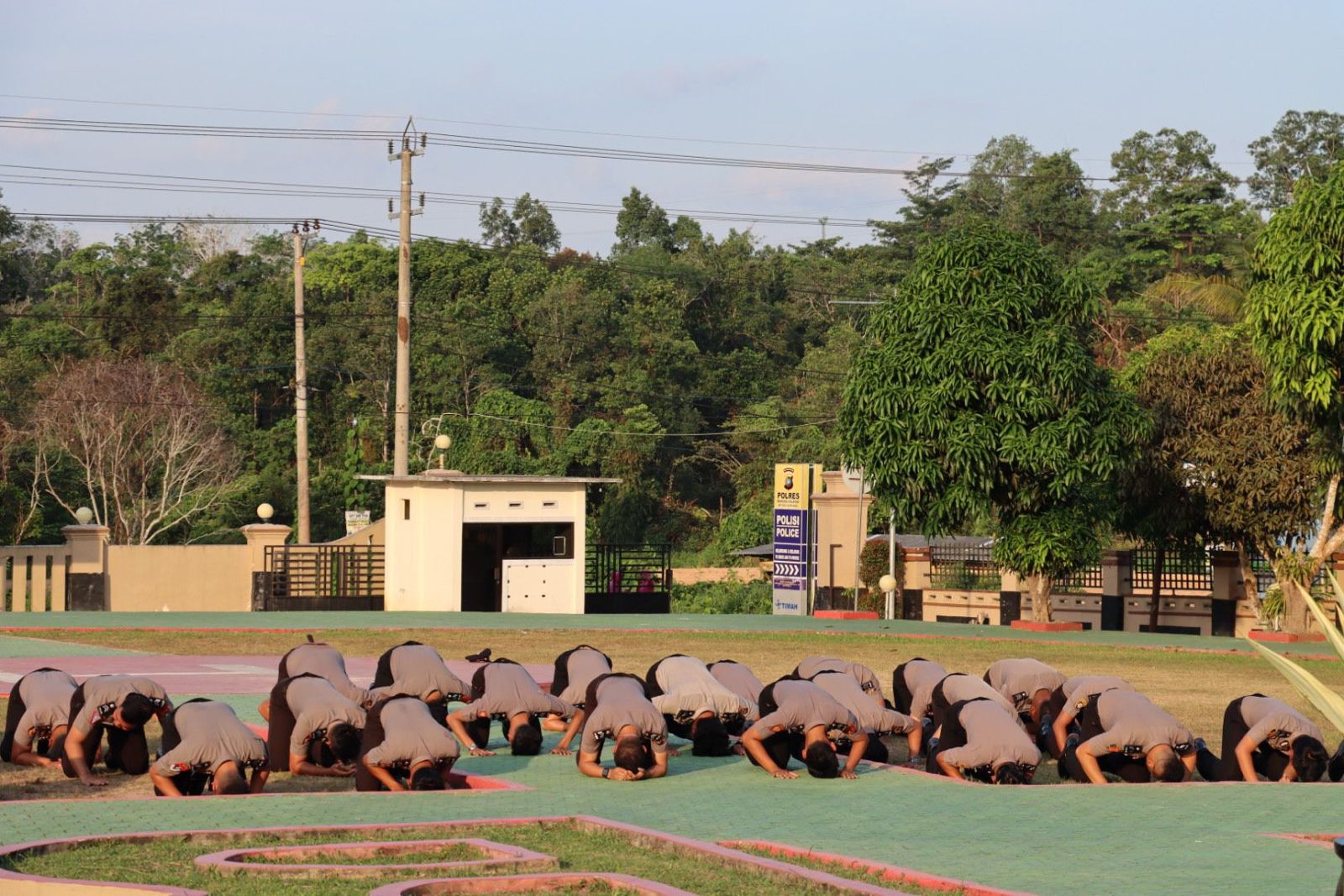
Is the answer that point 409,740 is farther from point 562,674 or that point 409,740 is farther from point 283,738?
point 562,674

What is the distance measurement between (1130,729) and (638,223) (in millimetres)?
72199

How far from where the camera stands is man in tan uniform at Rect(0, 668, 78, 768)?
14188 millimetres

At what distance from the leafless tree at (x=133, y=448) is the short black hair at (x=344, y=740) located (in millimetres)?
37460

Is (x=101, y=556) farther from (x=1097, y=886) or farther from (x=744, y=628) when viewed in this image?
(x=1097, y=886)

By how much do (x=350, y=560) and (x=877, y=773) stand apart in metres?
25.4

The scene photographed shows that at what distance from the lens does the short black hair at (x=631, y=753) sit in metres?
13.6

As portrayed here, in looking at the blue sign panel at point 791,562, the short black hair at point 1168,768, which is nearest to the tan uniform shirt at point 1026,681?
the short black hair at point 1168,768

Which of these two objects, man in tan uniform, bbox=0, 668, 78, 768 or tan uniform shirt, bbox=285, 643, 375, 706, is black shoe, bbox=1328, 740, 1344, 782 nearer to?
tan uniform shirt, bbox=285, 643, 375, 706

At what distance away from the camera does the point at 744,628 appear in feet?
103

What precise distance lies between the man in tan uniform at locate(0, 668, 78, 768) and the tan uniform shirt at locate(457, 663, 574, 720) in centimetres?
336

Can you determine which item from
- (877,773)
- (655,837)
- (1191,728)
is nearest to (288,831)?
(655,837)

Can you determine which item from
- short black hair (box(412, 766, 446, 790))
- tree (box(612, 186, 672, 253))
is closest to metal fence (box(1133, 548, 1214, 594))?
short black hair (box(412, 766, 446, 790))

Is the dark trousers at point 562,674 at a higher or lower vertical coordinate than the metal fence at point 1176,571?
lower

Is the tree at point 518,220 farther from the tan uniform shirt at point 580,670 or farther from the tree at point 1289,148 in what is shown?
the tan uniform shirt at point 580,670
